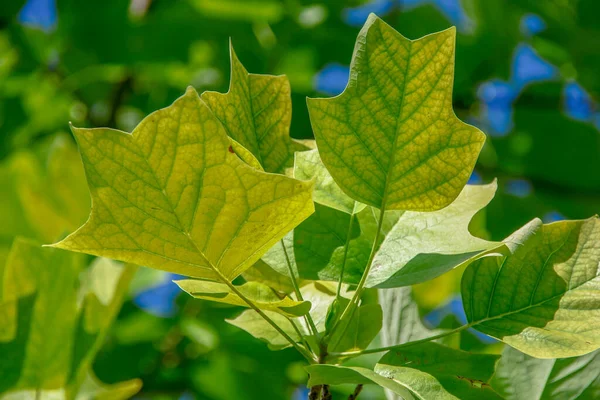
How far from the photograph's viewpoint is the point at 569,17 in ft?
7.35

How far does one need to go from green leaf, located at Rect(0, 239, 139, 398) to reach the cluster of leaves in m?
0.35

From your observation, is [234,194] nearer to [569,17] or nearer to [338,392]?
[338,392]

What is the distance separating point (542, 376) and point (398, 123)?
1.17 feet

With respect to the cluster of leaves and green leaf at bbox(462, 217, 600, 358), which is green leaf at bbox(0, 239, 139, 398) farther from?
green leaf at bbox(462, 217, 600, 358)

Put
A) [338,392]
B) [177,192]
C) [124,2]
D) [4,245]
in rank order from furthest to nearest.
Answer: [124,2], [338,392], [4,245], [177,192]

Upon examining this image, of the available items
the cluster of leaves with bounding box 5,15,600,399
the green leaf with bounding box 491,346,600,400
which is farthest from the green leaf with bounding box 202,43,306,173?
the green leaf with bounding box 491,346,600,400

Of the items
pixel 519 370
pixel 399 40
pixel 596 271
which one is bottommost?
pixel 519 370

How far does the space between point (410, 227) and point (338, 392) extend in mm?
1030

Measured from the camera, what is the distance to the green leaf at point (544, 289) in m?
0.60

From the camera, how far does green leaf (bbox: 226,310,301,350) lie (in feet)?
2.27

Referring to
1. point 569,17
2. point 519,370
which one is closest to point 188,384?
point 519,370

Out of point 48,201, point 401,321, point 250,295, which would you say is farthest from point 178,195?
point 48,201

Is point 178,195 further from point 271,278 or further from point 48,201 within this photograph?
point 48,201

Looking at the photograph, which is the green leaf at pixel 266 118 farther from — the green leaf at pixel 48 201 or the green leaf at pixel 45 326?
the green leaf at pixel 48 201
